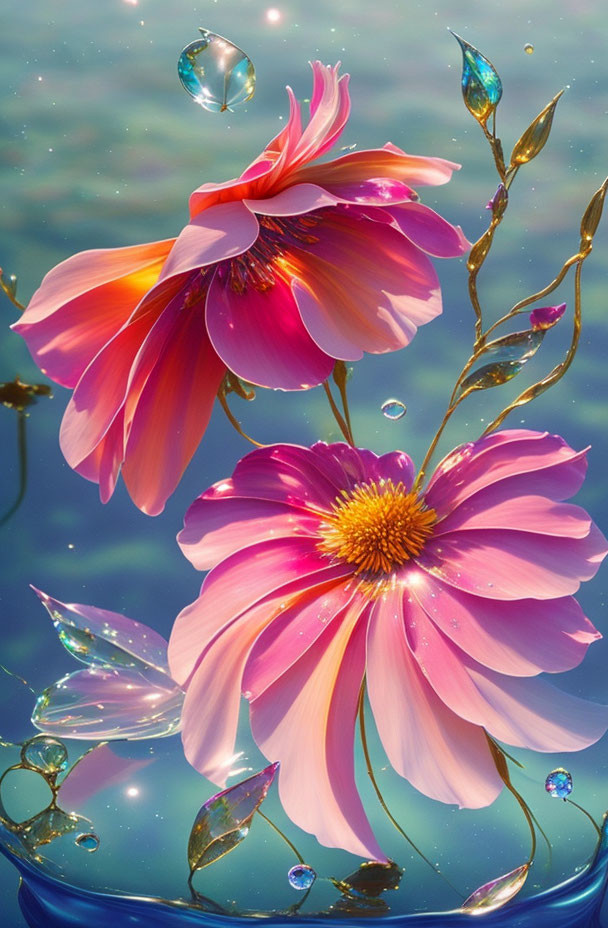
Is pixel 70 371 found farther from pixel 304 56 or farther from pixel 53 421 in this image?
pixel 304 56

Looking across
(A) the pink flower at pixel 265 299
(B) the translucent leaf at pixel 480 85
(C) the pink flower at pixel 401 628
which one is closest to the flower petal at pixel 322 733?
(C) the pink flower at pixel 401 628

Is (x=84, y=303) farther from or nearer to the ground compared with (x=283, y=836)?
farther from the ground

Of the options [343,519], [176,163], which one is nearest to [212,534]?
[343,519]

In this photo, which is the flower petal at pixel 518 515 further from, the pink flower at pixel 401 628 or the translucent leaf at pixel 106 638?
the translucent leaf at pixel 106 638

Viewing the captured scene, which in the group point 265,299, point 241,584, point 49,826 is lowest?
point 49,826

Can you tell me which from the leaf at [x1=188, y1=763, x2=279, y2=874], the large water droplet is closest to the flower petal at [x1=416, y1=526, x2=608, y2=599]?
the leaf at [x1=188, y1=763, x2=279, y2=874]

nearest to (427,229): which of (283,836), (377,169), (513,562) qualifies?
(377,169)

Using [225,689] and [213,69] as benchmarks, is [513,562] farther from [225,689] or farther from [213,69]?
[213,69]
